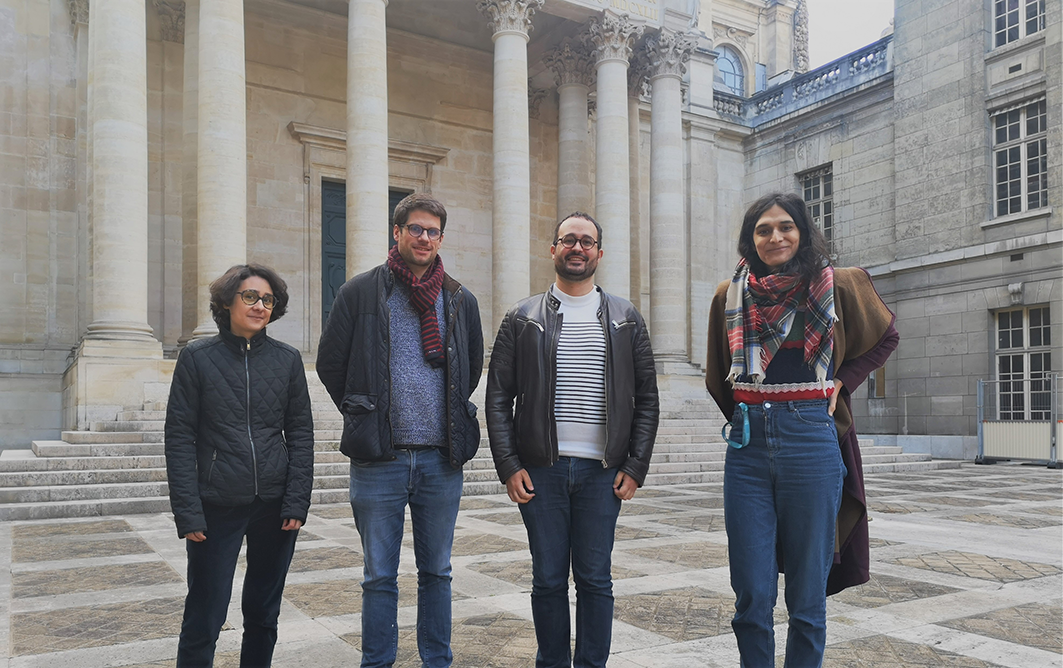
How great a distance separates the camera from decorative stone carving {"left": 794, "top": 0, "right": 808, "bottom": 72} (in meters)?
39.2

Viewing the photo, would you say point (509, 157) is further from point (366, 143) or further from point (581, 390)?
point (581, 390)

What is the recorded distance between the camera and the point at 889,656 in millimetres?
4531

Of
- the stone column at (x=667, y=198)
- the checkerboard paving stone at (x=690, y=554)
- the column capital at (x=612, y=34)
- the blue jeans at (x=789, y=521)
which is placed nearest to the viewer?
the blue jeans at (x=789, y=521)

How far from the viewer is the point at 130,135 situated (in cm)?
1463

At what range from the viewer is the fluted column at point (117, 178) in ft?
47.4

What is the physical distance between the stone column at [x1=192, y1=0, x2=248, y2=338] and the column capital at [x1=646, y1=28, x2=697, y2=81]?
1028 cm

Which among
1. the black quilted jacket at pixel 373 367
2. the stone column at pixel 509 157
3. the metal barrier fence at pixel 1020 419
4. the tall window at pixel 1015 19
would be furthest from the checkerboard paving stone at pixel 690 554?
the tall window at pixel 1015 19

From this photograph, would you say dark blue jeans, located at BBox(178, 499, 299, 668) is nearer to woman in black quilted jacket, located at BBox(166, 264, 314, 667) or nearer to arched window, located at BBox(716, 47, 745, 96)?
woman in black quilted jacket, located at BBox(166, 264, 314, 667)

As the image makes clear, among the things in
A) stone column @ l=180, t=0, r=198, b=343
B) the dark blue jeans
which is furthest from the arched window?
the dark blue jeans

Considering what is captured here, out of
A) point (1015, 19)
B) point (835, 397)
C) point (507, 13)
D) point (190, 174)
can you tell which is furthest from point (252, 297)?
point (1015, 19)

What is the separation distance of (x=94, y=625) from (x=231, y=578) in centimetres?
205

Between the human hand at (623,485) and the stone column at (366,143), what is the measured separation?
13359mm

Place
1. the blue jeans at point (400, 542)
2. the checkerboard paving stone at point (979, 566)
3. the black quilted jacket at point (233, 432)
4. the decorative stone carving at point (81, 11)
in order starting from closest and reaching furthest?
the black quilted jacket at point (233, 432) < the blue jeans at point (400, 542) < the checkerboard paving stone at point (979, 566) < the decorative stone carving at point (81, 11)

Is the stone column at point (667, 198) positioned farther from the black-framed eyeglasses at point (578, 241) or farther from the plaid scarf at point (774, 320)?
the plaid scarf at point (774, 320)
